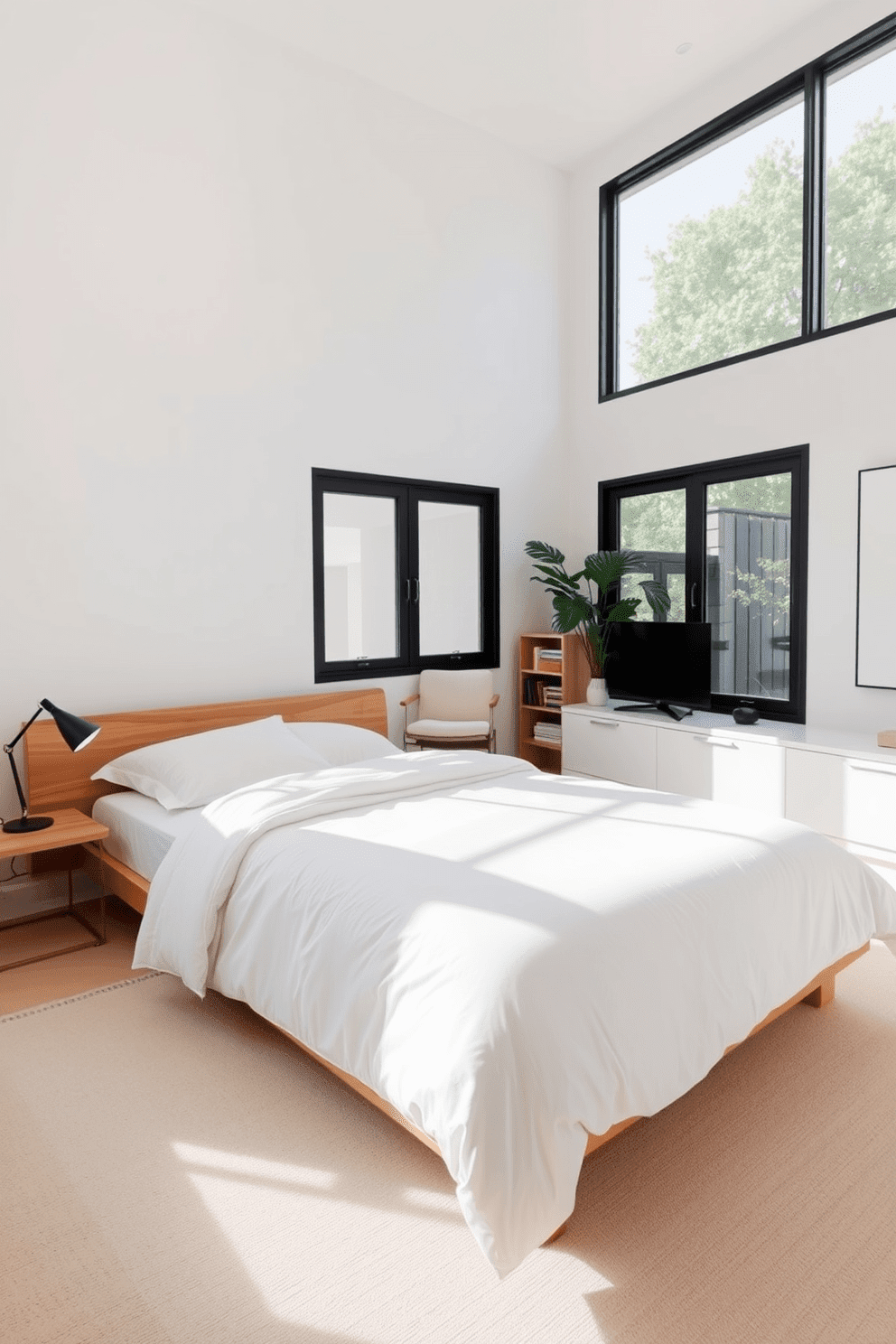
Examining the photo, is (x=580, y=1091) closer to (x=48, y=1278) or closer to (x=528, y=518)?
(x=48, y=1278)

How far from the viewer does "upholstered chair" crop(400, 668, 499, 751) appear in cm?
476

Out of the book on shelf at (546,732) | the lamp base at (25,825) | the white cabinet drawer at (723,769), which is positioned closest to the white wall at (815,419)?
the white cabinet drawer at (723,769)

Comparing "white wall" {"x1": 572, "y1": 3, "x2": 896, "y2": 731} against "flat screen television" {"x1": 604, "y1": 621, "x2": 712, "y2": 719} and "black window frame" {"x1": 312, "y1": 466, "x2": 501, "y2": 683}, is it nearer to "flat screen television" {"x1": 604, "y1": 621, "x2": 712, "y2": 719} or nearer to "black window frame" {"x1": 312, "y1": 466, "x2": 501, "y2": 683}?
"flat screen television" {"x1": 604, "y1": 621, "x2": 712, "y2": 719}

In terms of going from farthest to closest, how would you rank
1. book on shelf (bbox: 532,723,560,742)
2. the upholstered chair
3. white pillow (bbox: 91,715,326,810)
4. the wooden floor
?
book on shelf (bbox: 532,723,560,742), the upholstered chair, white pillow (bbox: 91,715,326,810), the wooden floor

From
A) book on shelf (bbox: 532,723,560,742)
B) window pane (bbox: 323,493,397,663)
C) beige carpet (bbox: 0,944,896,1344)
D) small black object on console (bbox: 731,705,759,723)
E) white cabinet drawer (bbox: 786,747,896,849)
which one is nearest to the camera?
beige carpet (bbox: 0,944,896,1344)

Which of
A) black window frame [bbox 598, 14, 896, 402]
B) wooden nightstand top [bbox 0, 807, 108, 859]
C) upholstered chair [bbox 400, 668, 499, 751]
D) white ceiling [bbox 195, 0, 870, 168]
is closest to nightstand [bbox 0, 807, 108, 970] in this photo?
wooden nightstand top [bbox 0, 807, 108, 859]

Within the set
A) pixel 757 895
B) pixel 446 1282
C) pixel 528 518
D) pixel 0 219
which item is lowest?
pixel 446 1282

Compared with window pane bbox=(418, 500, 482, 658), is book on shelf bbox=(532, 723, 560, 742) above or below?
below

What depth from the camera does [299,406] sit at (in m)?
4.30

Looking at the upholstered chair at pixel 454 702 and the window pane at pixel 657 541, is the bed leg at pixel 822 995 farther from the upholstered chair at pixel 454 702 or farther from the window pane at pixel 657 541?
the window pane at pixel 657 541

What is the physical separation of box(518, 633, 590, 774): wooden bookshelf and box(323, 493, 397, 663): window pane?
3.31 feet

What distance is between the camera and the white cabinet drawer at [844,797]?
355cm

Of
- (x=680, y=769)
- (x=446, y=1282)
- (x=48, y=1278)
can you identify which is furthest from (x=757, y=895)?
(x=680, y=769)

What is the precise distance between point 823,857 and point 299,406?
10.8 ft
